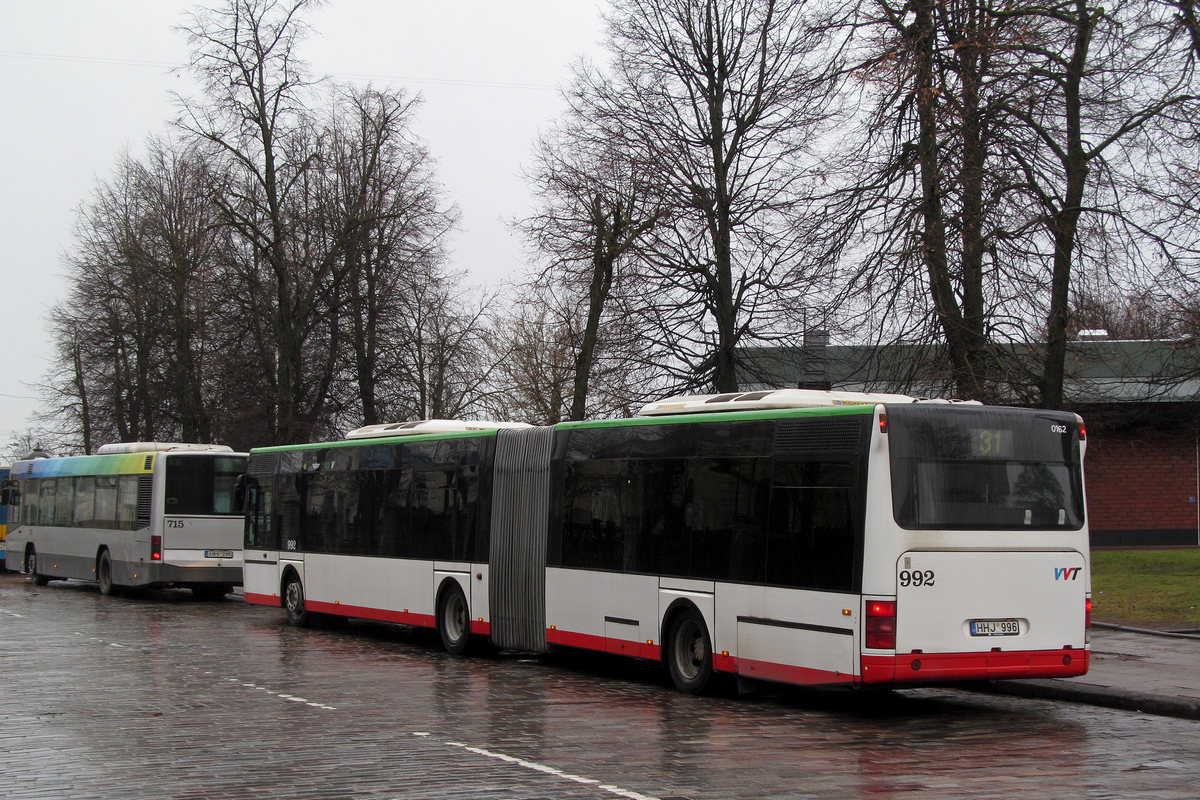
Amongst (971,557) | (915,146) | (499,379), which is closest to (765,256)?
(915,146)

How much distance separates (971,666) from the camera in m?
12.1

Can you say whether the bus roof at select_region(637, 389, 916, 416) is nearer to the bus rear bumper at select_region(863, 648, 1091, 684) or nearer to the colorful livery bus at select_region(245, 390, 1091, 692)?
the colorful livery bus at select_region(245, 390, 1091, 692)

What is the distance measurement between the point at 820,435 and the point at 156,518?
18.8 meters

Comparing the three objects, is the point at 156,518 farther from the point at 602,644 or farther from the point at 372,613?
the point at 602,644

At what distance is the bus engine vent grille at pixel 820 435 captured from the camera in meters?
12.4

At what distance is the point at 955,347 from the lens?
20.4 meters

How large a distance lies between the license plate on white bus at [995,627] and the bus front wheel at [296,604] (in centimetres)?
1351

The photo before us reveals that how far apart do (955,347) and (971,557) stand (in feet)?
28.6

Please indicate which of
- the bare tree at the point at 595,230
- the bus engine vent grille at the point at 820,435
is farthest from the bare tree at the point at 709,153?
the bus engine vent grille at the point at 820,435

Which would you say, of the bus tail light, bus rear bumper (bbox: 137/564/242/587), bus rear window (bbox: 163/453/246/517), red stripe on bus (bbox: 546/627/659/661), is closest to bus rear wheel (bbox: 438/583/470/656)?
red stripe on bus (bbox: 546/627/659/661)

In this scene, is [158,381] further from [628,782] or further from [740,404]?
[628,782]

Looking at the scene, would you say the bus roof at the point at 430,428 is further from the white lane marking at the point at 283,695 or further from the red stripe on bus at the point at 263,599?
the white lane marking at the point at 283,695

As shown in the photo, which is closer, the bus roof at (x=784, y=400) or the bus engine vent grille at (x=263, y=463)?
the bus roof at (x=784, y=400)

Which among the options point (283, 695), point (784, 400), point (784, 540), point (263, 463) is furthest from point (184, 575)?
point (784, 540)
